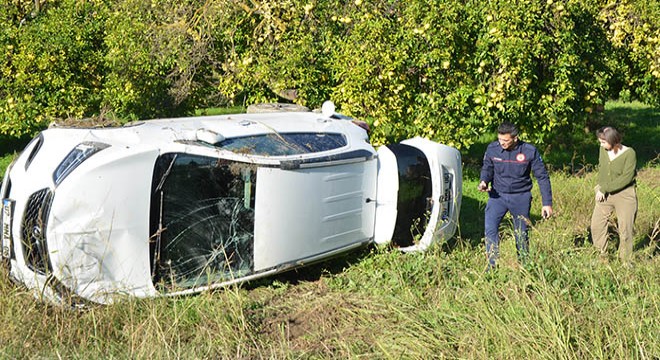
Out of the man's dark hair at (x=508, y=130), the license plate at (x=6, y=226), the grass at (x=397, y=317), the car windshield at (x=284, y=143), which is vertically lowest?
the grass at (x=397, y=317)

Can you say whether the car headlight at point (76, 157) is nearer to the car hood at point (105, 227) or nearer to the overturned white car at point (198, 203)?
the overturned white car at point (198, 203)

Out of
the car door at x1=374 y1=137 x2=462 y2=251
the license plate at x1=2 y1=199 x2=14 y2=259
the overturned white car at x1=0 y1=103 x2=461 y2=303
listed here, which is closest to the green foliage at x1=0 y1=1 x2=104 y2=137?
the overturned white car at x1=0 y1=103 x2=461 y2=303

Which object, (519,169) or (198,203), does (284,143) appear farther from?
(519,169)

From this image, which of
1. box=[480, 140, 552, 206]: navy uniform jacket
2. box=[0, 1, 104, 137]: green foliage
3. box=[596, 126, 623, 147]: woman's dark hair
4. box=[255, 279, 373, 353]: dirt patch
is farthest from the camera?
box=[0, 1, 104, 137]: green foliage

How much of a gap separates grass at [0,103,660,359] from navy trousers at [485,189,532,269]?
0.17 m

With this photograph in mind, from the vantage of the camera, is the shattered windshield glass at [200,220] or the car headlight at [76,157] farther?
the shattered windshield glass at [200,220]

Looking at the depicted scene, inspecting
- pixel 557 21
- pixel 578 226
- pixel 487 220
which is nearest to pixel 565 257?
pixel 487 220

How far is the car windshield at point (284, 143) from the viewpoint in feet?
23.0

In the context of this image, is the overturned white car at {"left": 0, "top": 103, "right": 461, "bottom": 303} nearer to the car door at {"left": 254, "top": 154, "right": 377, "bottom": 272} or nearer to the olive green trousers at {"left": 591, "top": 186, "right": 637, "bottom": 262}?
the car door at {"left": 254, "top": 154, "right": 377, "bottom": 272}

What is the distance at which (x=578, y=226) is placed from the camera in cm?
962

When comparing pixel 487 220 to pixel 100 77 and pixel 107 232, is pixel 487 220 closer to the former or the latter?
pixel 107 232

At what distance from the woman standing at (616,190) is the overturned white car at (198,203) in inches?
63.1

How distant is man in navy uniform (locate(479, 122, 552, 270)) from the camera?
7.57 meters

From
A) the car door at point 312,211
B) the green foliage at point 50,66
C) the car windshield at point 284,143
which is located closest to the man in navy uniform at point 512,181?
the car door at point 312,211
